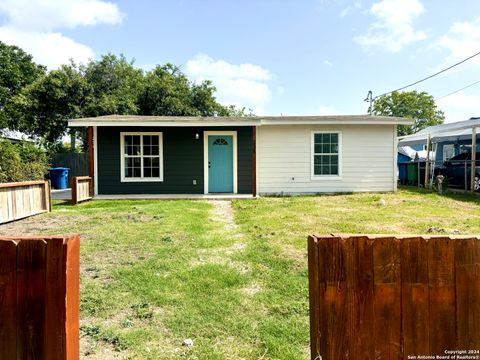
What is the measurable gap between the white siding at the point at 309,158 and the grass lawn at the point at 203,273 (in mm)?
4080

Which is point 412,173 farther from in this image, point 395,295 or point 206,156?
point 395,295

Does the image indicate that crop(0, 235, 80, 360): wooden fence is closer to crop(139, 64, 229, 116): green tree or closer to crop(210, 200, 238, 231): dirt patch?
crop(210, 200, 238, 231): dirt patch

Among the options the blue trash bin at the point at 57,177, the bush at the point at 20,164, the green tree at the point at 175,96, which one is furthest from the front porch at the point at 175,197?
the green tree at the point at 175,96

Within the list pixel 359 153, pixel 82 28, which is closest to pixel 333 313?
pixel 359 153

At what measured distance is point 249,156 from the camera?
12.1 m

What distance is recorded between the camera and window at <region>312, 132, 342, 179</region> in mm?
12398

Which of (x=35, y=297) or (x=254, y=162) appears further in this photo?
(x=254, y=162)

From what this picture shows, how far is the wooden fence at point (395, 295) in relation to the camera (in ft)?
5.56

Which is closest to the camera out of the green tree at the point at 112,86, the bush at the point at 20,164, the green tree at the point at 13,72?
the bush at the point at 20,164

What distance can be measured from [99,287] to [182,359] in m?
1.64

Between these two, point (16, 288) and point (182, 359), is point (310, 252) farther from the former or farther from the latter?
point (16, 288)

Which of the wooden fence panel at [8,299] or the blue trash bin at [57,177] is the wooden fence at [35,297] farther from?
the blue trash bin at [57,177]

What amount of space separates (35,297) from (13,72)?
31842mm

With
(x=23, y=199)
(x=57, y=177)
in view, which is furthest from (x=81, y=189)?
(x=57, y=177)
